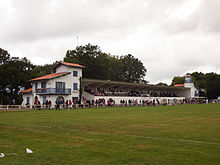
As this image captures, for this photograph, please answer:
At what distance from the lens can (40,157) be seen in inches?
261

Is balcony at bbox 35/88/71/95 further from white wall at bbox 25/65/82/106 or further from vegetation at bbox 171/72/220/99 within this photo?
vegetation at bbox 171/72/220/99

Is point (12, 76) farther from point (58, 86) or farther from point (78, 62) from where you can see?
point (78, 62)

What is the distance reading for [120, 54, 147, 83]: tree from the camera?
94.6 m

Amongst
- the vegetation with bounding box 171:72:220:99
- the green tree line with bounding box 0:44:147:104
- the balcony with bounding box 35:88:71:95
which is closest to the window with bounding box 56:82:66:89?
the balcony with bounding box 35:88:71:95

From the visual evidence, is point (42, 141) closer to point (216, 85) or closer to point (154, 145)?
point (154, 145)

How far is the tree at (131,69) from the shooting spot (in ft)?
310

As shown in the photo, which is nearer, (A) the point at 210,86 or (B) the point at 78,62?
(B) the point at 78,62

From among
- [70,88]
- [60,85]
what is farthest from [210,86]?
[60,85]

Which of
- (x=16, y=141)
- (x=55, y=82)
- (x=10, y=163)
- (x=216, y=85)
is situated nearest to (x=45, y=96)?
(x=55, y=82)

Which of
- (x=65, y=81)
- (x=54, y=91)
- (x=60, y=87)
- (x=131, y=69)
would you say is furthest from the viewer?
(x=131, y=69)

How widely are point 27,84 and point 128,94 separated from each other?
78.7 feet

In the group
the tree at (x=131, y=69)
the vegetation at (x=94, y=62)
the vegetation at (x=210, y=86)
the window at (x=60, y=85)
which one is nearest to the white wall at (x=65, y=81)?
the window at (x=60, y=85)

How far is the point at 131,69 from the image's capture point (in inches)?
3745

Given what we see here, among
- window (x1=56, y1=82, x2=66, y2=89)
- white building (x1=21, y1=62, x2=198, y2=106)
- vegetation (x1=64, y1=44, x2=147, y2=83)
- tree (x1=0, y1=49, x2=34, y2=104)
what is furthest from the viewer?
vegetation (x1=64, y1=44, x2=147, y2=83)
